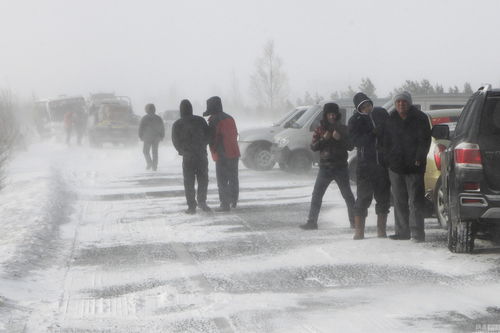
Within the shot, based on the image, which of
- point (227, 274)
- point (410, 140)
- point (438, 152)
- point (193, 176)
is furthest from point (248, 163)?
point (227, 274)

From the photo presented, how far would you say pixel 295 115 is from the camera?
22500 millimetres

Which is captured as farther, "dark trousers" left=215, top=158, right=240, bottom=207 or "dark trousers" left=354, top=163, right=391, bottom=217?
"dark trousers" left=215, top=158, right=240, bottom=207

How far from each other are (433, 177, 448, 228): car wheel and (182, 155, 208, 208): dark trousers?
4.12 metres

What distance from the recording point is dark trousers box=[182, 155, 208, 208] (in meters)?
13.9

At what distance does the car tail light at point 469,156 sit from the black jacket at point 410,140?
1229 millimetres

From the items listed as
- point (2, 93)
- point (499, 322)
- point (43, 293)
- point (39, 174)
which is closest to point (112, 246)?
point (43, 293)

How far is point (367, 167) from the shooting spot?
10.5 metres

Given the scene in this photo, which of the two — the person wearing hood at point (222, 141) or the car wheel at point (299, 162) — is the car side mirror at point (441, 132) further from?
the car wheel at point (299, 162)

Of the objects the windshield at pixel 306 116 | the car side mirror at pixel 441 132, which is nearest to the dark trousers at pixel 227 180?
the car side mirror at pixel 441 132

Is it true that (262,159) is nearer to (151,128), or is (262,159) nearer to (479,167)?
(151,128)

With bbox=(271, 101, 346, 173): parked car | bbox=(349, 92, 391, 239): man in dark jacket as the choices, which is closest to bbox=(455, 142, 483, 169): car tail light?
bbox=(349, 92, 391, 239): man in dark jacket

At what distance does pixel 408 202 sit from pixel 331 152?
1.33 m

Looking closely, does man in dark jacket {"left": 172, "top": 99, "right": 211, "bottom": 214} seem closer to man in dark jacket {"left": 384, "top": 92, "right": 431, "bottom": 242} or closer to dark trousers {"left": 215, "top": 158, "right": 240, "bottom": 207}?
dark trousers {"left": 215, "top": 158, "right": 240, "bottom": 207}

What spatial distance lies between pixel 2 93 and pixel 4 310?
29.9 meters
